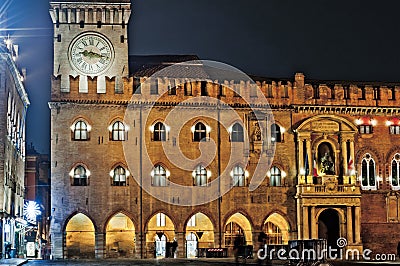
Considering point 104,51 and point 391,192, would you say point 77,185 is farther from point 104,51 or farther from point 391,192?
point 391,192

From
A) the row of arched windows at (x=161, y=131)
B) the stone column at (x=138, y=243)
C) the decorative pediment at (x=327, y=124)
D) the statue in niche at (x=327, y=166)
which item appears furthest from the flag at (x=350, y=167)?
the stone column at (x=138, y=243)

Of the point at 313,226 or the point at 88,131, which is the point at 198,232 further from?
the point at 88,131

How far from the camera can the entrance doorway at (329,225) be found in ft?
207

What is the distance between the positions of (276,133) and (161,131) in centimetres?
842

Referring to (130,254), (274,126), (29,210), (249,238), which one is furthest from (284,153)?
(29,210)

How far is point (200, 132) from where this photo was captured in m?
62.2

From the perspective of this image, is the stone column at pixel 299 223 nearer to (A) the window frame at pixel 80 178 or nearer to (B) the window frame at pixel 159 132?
(B) the window frame at pixel 159 132

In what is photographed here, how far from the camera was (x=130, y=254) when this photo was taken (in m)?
61.0

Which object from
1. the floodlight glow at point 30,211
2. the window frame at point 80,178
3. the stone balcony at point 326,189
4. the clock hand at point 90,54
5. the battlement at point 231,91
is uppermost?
the clock hand at point 90,54

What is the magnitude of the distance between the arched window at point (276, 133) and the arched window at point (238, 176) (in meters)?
3.21

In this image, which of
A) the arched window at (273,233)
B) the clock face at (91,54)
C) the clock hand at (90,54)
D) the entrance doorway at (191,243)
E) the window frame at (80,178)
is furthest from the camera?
the arched window at (273,233)

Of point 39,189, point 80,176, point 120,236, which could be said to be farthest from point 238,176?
point 39,189

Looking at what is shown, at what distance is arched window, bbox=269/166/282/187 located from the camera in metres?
62.8

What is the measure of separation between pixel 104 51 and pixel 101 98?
5.57 metres
